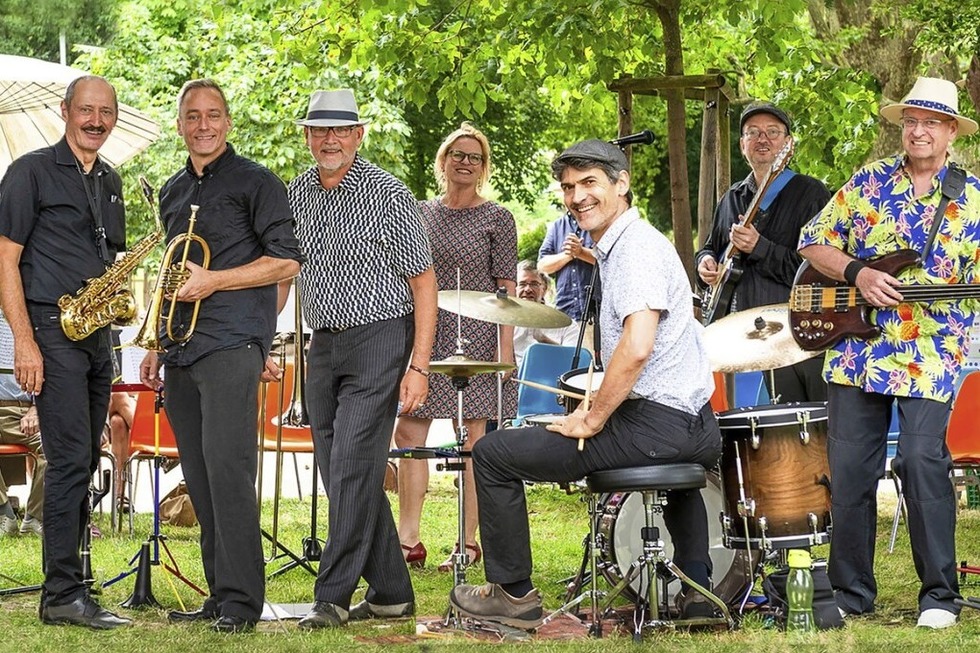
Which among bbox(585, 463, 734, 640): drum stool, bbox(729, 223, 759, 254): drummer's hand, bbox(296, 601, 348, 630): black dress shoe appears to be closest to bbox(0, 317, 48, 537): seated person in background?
bbox(296, 601, 348, 630): black dress shoe

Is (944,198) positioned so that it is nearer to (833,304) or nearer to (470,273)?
(833,304)

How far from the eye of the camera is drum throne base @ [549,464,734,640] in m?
5.61

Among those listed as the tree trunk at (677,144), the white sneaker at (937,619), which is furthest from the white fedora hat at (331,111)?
the tree trunk at (677,144)

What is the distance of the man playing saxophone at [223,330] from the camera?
5.90 meters

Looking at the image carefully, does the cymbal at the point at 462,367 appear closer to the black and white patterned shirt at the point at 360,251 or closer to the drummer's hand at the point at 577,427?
the black and white patterned shirt at the point at 360,251

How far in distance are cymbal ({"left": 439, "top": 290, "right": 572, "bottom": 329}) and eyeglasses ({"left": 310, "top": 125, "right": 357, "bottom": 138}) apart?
795 millimetres

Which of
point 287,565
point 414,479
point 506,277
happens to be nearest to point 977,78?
point 506,277

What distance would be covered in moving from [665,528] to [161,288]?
2403mm

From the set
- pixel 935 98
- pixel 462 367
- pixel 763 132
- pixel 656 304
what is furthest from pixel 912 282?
pixel 763 132

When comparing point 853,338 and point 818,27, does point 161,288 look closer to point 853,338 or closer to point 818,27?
point 853,338

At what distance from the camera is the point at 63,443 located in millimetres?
6086

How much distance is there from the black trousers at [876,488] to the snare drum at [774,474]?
12 cm

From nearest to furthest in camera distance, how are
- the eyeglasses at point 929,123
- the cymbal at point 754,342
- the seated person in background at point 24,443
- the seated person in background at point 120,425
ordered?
the eyeglasses at point 929,123, the cymbal at point 754,342, the seated person in background at point 24,443, the seated person in background at point 120,425

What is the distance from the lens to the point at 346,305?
245 inches
